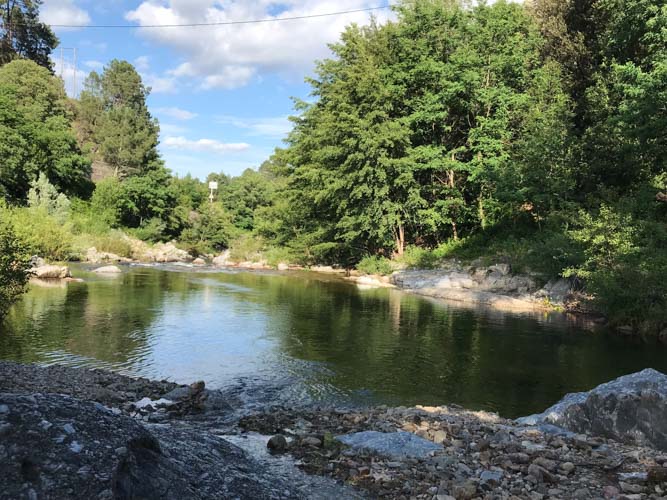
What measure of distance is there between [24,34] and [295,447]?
235ft

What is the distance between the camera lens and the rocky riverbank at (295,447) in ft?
10.1

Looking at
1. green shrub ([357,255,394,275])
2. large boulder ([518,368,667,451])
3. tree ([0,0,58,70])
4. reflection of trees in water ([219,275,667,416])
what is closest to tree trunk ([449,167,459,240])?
green shrub ([357,255,394,275])

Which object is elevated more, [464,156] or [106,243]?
[464,156]

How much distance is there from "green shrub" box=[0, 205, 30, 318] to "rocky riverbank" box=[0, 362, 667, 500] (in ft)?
17.8

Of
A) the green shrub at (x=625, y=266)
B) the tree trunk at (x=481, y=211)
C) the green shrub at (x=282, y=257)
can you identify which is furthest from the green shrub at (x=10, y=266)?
the tree trunk at (x=481, y=211)

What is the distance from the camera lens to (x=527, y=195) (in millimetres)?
28938

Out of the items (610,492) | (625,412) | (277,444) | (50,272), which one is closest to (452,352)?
(625,412)

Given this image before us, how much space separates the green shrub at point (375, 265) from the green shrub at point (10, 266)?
77.0 ft

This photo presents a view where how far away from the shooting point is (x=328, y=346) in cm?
1441

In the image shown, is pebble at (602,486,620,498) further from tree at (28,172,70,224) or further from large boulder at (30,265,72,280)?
tree at (28,172,70,224)

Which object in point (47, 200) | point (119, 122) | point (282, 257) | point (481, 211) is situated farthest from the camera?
point (119, 122)

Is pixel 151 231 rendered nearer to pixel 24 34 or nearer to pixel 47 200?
pixel 47 200

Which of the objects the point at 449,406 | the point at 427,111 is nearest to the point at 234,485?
the point at 449,406

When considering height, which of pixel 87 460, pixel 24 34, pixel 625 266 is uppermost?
pixel 24 34
